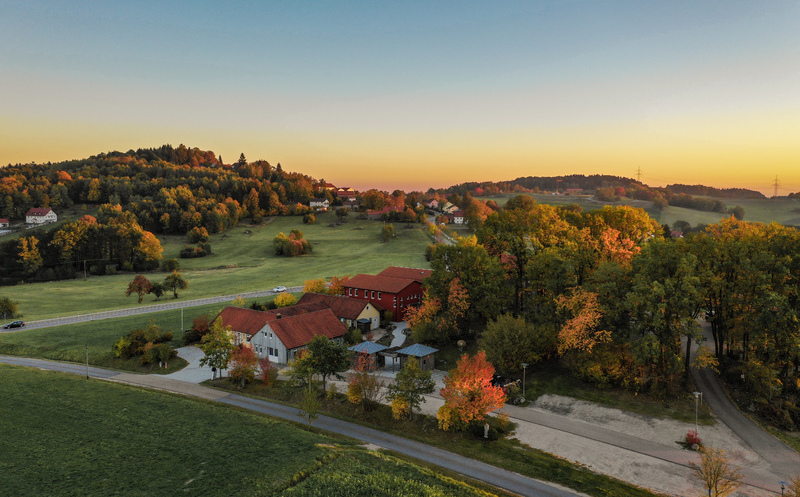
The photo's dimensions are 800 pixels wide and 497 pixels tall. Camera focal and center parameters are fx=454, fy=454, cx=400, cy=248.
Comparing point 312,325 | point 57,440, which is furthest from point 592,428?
point 57,440

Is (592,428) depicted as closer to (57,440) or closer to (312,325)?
(312,325)

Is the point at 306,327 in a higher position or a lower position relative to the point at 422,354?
higher

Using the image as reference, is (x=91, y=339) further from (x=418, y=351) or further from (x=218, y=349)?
(x=418, y=351)

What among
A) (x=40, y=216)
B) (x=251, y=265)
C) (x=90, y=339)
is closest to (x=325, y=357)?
(x=90, y=339)

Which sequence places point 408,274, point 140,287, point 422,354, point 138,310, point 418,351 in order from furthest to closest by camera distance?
point 140,287
point 408,274
point 138,310
point 418,351
point 422,354

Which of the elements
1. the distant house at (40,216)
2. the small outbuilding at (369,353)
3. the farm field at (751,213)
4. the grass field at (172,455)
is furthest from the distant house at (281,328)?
the distant house at (40,216)

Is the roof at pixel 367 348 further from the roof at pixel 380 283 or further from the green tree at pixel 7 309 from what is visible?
the green tree at pixel 7 309
